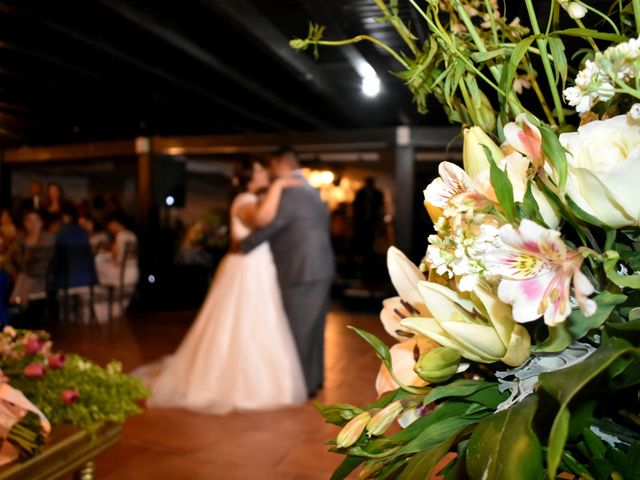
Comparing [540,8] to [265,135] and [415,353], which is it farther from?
[265,135]

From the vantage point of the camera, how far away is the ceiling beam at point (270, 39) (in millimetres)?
3742

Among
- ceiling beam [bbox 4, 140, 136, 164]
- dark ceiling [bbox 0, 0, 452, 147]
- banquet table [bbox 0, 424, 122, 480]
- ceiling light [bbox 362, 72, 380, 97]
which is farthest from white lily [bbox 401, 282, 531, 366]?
ceiling beam [bbox 4, 140, 136, 164]

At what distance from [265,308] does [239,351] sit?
0.34 metres

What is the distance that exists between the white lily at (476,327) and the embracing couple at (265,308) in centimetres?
340

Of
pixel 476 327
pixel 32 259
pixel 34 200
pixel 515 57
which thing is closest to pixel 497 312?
pixel 476 327

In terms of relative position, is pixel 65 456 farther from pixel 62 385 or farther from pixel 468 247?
pixel 468 247

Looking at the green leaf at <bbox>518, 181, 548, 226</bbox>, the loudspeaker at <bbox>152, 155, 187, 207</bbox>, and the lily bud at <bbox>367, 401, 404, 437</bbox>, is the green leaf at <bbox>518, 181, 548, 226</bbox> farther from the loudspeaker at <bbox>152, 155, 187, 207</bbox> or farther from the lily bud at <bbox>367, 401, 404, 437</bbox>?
the loudspeaker at <bbox>152, 155, 187, 207</bbox>

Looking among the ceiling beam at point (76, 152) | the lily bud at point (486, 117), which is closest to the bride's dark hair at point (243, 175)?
the lily bud at point (486, 117)

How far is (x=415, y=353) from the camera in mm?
682

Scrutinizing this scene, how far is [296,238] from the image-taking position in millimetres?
4051

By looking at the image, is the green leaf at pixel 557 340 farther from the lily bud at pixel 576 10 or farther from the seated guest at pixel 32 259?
the seated guest at pixel 32 259

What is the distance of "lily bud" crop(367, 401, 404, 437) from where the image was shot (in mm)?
570

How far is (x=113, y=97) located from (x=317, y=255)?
4095mm

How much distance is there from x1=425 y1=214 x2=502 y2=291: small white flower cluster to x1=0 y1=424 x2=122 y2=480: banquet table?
40.1 inches
